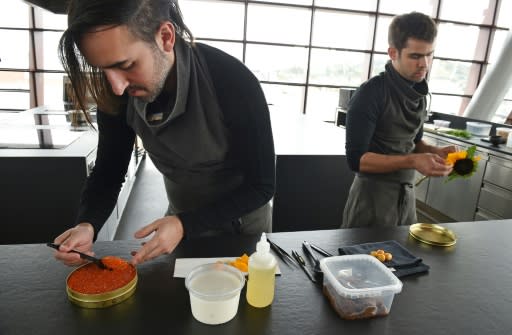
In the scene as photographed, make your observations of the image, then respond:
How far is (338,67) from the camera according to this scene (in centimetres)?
668

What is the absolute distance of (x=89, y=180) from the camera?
3.60 ft

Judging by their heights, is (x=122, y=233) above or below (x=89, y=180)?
below

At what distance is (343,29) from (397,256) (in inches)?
248

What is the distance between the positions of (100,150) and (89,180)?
0.10 metres

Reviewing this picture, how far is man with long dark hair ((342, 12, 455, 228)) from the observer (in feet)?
4.65

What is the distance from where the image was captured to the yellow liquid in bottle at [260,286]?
0.74 meters

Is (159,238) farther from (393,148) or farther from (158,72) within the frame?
(393,148)

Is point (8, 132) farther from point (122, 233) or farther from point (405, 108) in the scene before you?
point (405, 108)

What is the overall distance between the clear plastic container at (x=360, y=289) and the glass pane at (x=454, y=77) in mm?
7169

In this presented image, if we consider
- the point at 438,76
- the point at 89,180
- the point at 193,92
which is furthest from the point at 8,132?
the point at 438,76

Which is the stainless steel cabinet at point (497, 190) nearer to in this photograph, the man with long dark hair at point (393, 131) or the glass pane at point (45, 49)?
the man with long dark hair at point (393, 131)

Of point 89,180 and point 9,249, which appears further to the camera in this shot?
point 89,180

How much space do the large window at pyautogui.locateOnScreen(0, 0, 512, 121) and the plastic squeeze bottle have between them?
509 centimetres

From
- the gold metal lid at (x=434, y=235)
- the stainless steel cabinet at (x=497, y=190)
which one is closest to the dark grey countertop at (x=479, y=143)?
the stainless steel cabinet at (x=497, y=190)
